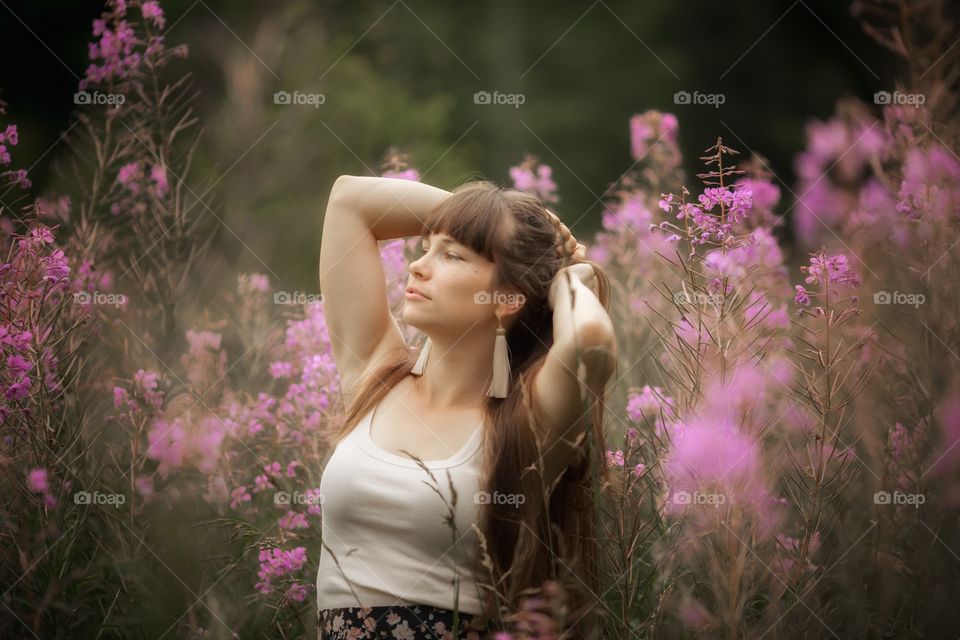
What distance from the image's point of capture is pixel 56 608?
2.26 m

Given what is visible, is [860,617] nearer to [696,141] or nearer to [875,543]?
[875,543]

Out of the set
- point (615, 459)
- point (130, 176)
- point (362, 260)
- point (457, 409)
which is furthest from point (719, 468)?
point (130, 176)

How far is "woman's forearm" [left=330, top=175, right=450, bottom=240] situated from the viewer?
2.28 m

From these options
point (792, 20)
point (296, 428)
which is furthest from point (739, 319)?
point (792, 20)

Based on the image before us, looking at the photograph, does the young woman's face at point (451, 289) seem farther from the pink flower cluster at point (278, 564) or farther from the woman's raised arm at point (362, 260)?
the pink flower cluster at point (278, 564)

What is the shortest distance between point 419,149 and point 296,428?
5.38 m

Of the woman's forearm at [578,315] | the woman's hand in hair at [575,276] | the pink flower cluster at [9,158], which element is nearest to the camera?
the woman's forearm at [578,315]

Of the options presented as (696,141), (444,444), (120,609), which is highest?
(696,141)

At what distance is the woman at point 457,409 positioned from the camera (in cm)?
190

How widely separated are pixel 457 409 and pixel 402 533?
1.00ft

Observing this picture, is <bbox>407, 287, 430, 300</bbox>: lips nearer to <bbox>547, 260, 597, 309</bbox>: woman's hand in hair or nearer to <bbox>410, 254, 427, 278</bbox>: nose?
<bbox>410, 254, 427, 278</bbox>: nose

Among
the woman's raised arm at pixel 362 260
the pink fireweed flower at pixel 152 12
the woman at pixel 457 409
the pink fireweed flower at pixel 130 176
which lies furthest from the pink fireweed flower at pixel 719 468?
the pink fireweed flower at pixel 152 12

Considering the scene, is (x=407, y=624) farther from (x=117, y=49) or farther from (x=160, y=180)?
(x=117, y=49)

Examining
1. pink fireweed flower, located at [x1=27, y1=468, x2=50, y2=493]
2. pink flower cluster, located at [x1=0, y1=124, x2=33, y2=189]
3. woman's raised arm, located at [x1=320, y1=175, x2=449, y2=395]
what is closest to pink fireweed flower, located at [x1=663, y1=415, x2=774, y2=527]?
woman's raised arm, located at [x1=320, y1=175, x2=449, y2=395]
